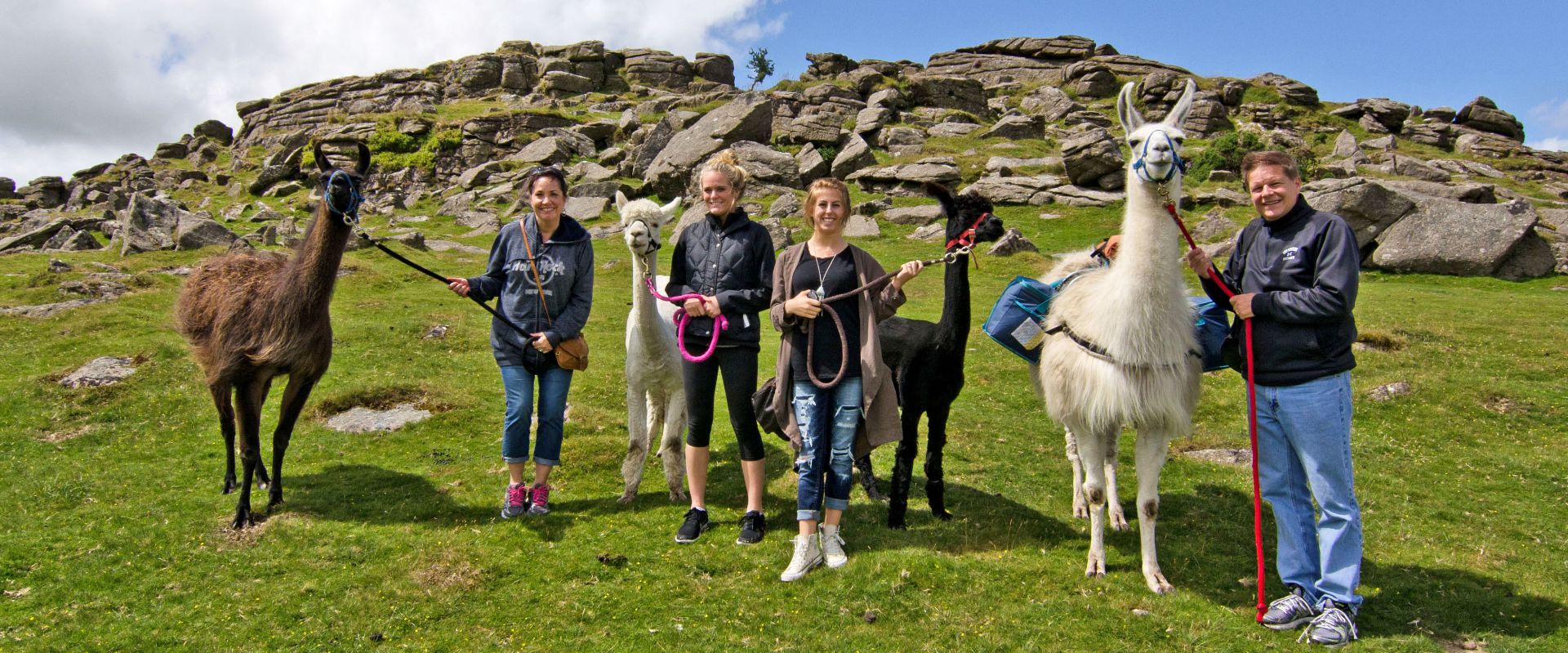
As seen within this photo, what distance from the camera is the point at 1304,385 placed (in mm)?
3869

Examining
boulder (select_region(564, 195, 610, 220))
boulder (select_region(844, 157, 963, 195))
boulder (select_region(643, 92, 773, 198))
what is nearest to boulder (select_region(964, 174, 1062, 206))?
boulder (select_region(844, 157, 963, 195))

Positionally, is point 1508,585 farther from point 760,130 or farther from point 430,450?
point 760,130

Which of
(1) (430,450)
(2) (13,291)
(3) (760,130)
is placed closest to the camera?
(1) (430,450)

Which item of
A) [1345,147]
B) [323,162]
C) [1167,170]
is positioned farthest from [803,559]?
[1345,147]

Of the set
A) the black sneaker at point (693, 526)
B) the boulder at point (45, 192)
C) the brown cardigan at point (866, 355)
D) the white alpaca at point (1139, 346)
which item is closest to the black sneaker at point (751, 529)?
the black sneaker at point (693, 526)

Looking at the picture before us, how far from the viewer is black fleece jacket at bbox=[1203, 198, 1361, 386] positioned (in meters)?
3.70

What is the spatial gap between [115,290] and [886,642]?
49.5 feet

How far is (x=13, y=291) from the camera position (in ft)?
43.2

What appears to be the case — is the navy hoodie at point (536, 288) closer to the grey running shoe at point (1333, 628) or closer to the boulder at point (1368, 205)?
the grey running shoe at point (1333, 628)

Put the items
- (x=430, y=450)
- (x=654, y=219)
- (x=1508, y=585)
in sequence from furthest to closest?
(x=430, y=450) < (x=654, y=219) < (x=1508, y=585)

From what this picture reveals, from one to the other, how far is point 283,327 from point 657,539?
2.84 m

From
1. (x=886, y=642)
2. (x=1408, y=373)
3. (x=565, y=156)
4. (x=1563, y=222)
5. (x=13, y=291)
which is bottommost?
(x=886, y=642)

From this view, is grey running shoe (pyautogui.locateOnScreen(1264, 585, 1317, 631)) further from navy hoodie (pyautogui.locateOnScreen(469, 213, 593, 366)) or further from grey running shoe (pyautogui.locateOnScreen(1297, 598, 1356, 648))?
navy hoodie (pyautogui.locateOnScreen(469, 213, 593, 366))

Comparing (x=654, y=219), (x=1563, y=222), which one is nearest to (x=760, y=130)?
(x=1563, y=222)
